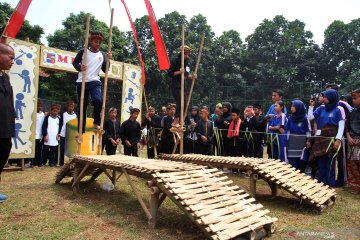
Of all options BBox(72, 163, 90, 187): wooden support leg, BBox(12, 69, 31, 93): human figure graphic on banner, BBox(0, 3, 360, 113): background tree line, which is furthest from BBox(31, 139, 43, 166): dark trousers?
BBox(0, 3, 360, 113): background tree line

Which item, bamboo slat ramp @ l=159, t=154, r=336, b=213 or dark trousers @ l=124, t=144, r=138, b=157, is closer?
bamboo slat ramp @ l=159, t=154, r=336, b=213

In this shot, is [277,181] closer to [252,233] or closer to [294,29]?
[252,233]

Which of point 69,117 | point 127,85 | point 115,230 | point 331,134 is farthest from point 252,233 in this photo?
point 127,85

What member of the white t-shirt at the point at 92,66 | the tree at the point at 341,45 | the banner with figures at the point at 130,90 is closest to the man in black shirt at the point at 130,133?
the white t-shirt at the point at 92,66

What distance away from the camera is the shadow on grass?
3.51 metres

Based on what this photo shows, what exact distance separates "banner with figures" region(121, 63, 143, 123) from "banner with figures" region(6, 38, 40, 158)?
9.27ft

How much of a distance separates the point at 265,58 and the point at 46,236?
93.2 ft

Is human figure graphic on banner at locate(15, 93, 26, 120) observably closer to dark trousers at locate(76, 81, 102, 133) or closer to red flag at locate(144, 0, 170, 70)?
dark trousers at locate(76, 81, 102, 133)

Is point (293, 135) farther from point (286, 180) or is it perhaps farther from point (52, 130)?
point (52, 130)

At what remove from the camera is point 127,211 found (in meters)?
4.30

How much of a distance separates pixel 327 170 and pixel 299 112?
1.27 meters

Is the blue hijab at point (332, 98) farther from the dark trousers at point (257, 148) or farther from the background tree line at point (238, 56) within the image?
the background tree line at point (238, 56)

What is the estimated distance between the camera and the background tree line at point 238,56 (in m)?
21.0

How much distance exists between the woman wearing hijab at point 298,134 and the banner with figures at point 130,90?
16.2 ft
